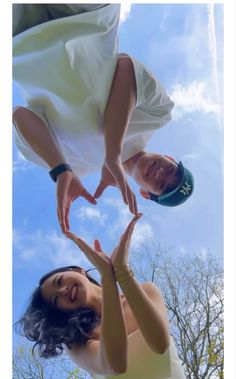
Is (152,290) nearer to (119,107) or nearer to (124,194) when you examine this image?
(124,194)

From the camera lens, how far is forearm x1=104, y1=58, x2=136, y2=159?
142cm

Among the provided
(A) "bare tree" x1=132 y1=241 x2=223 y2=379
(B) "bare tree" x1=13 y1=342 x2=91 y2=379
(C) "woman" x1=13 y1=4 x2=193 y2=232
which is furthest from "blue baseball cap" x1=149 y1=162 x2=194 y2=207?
(B) "bare tree" x1=13 y1=342 x2=91 y2=379

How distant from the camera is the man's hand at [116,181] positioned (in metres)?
1.42

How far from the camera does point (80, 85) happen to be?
140cm

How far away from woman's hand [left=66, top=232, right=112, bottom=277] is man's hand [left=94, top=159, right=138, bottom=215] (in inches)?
4.4

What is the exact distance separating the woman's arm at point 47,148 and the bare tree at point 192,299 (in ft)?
0.66

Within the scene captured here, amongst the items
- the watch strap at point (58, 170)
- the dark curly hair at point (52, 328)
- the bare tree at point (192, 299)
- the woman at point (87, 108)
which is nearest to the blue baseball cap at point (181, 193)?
the woman at point (87, 108)

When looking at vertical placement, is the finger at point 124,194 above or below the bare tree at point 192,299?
above

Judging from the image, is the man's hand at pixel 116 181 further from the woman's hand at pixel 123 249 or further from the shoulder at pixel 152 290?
the shoulder at pixel 152 290

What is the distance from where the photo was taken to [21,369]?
1388 mm

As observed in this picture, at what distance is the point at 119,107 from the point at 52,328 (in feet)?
1.80

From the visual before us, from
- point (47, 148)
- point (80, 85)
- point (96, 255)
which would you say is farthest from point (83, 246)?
point (80, 85)

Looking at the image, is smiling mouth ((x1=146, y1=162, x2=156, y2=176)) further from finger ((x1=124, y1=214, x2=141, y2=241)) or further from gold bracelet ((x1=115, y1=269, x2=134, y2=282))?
gold bracelet ((x1=115, y1=269, x2=134, y2=282))
